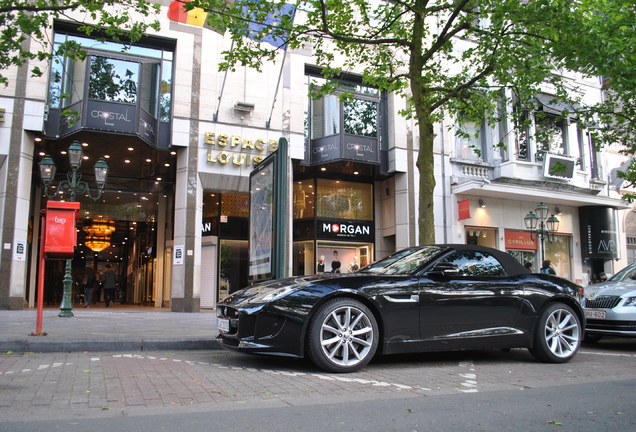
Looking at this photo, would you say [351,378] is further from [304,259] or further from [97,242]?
[97,242]

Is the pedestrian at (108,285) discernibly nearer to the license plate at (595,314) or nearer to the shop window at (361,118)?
the shop window at (361,118)

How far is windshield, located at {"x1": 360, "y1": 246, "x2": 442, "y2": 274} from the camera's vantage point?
623 cm

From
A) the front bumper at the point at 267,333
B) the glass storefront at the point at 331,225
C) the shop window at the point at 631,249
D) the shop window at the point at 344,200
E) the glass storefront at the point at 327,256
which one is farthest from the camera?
the shop window at the point at 631,249

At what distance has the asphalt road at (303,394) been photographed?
3576 millimetres

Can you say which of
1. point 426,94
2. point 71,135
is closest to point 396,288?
point 426,94

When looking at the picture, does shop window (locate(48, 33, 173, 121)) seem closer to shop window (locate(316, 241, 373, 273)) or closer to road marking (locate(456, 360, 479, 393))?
shop window (locate(316, 241, 373, 273))

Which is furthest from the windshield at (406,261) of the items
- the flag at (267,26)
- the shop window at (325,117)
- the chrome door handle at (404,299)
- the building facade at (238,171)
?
the shop window at (325,117)

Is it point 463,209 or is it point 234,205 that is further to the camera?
point 234,205

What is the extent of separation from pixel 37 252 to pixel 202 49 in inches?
387

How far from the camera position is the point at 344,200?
22.6 m

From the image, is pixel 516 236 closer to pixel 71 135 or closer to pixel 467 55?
pixel 467 55

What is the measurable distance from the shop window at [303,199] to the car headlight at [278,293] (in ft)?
53.4

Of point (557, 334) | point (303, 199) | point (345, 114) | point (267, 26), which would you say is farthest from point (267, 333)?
point (303, 199)

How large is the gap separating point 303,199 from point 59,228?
14520mm
